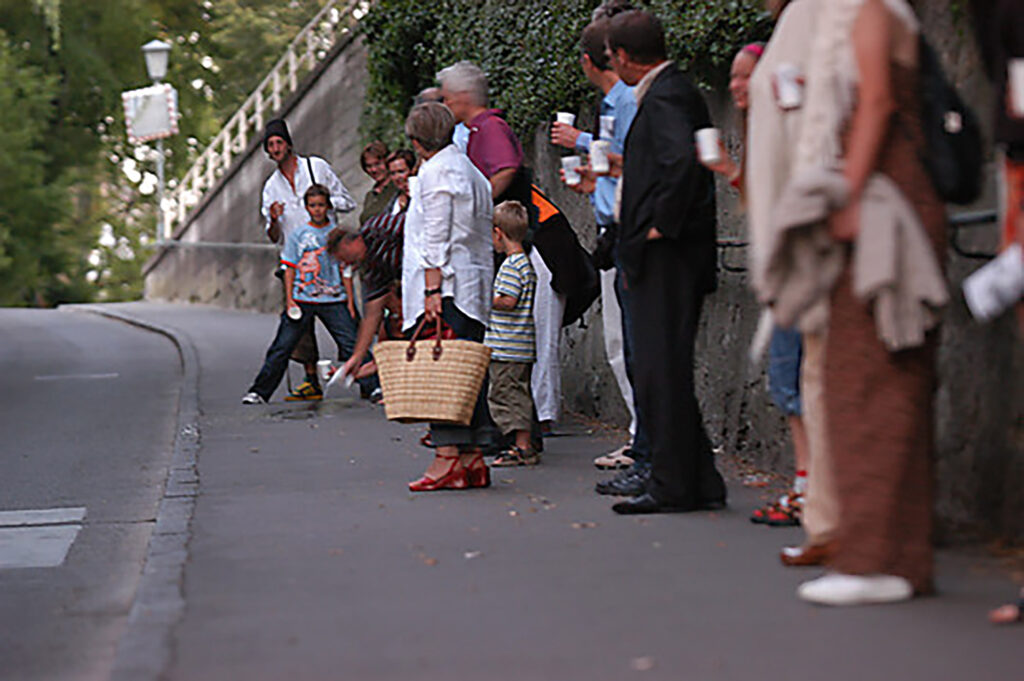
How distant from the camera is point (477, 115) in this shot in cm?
979

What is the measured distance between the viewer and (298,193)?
1367 centimetres

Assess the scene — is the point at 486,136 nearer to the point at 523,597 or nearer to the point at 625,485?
the point at 625,485

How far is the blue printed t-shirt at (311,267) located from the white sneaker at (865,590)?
28.1ft

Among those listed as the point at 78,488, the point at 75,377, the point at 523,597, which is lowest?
the point at 75,377

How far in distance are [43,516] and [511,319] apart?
270 cm

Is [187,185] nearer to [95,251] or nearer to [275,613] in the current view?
[95,251]

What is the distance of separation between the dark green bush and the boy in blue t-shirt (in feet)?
5.47

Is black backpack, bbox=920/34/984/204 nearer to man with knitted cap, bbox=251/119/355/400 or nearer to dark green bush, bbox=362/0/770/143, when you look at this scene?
dark green bush, bbox=362/0/770/143

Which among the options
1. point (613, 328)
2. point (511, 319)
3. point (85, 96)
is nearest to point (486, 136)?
point (511, 319)

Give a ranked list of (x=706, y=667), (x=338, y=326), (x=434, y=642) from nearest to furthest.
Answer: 1. (x=706, y=667)
2. (x=434, y=642)
3. (x=338, y=326)

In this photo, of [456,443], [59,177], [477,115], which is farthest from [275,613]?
[59,177]

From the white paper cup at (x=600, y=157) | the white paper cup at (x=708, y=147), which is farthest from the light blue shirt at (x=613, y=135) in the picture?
the white paper cup at (x=708, y=147)

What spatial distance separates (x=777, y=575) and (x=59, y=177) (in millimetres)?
41627

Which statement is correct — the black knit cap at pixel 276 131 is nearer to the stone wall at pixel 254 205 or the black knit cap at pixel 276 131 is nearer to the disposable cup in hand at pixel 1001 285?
the disposable cup in hand at pixel 1001 285
